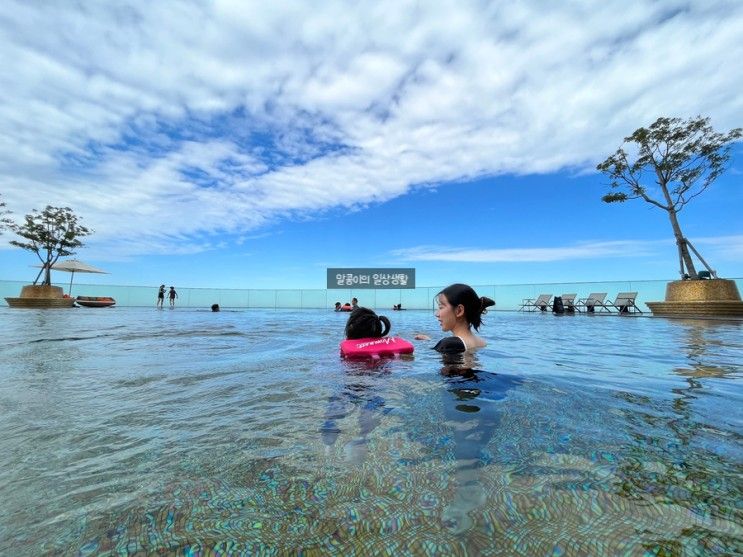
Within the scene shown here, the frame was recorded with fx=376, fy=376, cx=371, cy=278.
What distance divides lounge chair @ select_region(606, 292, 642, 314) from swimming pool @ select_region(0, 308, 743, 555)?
1917 cm

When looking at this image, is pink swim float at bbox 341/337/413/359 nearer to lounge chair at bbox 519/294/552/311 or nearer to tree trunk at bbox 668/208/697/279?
tree trunk at bbox 668/208/697/279

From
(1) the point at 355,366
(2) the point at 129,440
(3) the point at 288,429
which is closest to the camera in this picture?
(2) the point at 129,440

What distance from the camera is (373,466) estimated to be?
1430 mm

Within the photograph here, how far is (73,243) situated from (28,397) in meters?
29.5

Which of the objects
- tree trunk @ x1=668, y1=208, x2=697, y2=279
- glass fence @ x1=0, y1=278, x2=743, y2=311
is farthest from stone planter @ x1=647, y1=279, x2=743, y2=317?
glass fence @ x1=0, y1=278, x2=743, y2=311

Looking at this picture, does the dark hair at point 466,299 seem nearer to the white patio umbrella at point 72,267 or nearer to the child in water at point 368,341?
the child in water at point 368,341

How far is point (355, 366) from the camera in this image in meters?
3.65

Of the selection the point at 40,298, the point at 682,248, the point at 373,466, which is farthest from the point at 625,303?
the point at 40,298

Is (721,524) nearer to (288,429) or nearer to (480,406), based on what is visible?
(480,406)

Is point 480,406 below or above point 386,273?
below

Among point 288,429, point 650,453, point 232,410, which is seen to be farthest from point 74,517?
point 650,453

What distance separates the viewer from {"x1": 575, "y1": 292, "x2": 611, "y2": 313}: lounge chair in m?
20.9

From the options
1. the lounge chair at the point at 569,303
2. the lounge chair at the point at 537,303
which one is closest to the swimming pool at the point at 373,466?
the lounge chair at the point at 569,303

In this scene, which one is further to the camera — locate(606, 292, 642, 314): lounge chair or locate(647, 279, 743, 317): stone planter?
locate(606, 292, 642, 314): lounge chair
